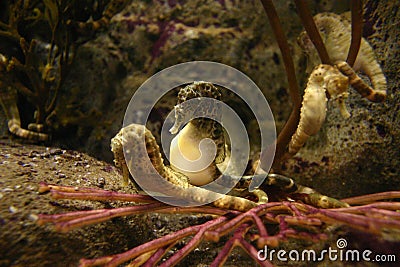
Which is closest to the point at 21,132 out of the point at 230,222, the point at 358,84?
the point at 230,222

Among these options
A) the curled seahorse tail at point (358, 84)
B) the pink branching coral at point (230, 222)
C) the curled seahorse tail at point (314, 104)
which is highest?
the curled seahorse tail at point (358, 84)

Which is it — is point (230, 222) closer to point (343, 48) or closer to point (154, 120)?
point (343, 48)

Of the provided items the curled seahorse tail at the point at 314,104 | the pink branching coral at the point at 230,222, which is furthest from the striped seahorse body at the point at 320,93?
the pink branching coral at the point at 230,222

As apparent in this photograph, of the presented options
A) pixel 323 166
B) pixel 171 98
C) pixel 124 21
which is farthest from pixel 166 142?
pixel 124 21

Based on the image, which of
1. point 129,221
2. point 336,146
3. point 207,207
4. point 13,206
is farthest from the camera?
point 336,146

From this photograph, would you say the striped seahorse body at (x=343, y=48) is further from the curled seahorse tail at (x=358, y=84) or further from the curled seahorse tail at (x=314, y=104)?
the curled seahorse tail at (x=314, y=104)

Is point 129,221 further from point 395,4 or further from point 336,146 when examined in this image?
point 395,4
